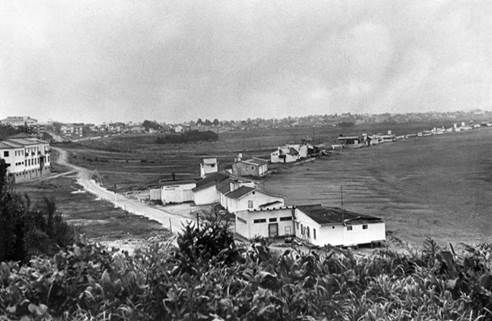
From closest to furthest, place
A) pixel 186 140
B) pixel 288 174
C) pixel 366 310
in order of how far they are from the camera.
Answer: pixel 366 310, pixel 288 174, pixel 186 140

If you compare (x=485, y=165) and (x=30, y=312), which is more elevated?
(x=30, y=312)

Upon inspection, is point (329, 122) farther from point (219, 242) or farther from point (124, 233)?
point (219, 242)

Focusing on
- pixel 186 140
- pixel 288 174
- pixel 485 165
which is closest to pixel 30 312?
pixel 288 174

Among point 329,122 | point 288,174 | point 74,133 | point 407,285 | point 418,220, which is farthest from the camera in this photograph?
point 329,122

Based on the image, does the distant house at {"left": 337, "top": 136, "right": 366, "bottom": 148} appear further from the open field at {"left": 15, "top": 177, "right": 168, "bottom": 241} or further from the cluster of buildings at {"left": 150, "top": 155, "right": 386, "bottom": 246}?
the cluster of buildings at {"left": 150, "top": 155, "right": 386, "bottom": 246}

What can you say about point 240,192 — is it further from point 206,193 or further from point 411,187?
point 411,187

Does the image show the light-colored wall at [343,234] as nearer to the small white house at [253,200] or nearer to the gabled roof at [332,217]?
the gabled roof at [332,217]
